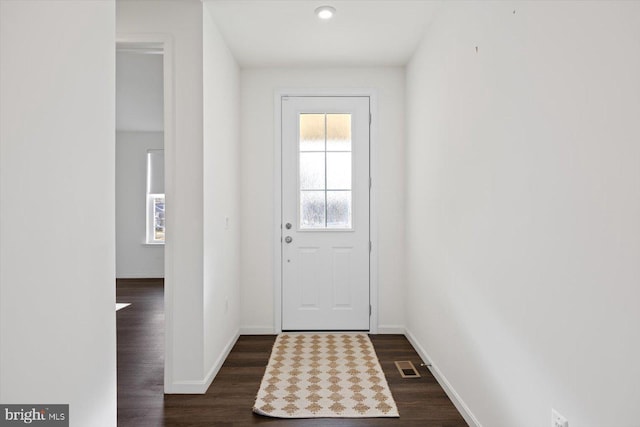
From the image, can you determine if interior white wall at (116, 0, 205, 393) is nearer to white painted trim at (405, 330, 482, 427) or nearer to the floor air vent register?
the floor air vent register

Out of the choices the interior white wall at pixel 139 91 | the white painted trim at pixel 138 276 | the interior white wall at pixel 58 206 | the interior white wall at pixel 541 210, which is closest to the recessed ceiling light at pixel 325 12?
the interior white wall at pixel 541 210

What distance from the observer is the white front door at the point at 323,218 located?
13.1 ft

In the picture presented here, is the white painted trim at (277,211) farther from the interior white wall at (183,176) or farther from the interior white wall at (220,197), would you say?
the interior white wall at (183,176)

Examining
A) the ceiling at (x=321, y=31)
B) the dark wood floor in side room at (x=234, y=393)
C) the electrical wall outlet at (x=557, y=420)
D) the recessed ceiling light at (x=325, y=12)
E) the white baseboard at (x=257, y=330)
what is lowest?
the dark wood floor in side room at (x=234, y=393)

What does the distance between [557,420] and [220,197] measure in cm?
251

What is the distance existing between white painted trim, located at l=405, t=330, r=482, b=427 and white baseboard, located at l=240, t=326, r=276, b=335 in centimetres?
137

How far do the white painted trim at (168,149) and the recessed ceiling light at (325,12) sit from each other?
1.01 meters

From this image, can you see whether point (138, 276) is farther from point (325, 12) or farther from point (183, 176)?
point (325, 12)

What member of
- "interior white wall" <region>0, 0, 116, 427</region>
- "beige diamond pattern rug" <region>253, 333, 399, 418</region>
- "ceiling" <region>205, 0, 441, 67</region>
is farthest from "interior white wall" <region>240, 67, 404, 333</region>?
"interior white wall" <region>0, 0, 116, 427</region>

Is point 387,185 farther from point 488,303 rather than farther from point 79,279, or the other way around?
point 79,279

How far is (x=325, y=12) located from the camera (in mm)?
2838

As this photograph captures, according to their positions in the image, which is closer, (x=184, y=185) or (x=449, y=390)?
(x=449, y=390)

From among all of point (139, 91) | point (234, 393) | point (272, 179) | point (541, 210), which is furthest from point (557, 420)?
point (139, 91)

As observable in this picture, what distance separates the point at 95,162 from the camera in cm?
141
